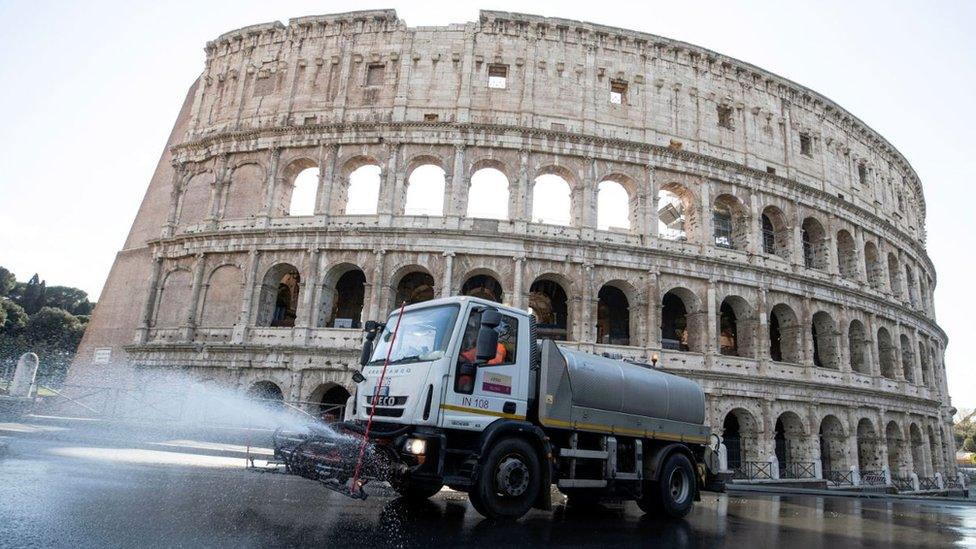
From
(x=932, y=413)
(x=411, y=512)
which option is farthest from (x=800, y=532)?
(x=932, y=413)

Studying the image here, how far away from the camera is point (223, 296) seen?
71.3ft

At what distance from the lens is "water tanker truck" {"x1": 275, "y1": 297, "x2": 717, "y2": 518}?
20.5 ft

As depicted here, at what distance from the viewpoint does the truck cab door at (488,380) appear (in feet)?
21.5

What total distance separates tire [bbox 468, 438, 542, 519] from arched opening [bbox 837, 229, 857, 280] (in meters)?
25.8

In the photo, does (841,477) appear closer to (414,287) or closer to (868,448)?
(868,448)

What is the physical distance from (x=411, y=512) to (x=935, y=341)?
37.4 m

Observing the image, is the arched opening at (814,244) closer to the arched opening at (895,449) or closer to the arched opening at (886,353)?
the arched opening at (886,353)

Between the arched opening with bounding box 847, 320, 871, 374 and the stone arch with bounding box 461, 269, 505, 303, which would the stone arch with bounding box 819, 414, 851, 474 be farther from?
the stone arch with bounding box 461, 269, 505, 303

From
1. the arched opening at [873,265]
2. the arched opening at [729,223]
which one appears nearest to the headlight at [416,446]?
the arched opening at [729,223]

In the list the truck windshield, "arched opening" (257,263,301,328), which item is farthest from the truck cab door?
"arched opening" (257,263,301,328)

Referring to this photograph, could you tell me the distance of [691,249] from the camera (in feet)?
73.0

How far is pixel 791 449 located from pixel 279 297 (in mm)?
22818

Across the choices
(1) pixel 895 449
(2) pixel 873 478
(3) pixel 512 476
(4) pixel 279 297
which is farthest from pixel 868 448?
(4) pixel 279 297

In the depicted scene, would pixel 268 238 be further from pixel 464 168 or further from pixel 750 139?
pixel 750 139
